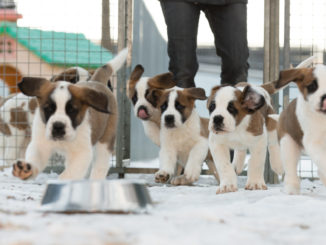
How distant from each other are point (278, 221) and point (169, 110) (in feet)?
7.71

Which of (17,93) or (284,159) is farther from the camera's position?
(17,93)

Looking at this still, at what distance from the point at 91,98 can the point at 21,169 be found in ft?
2.09

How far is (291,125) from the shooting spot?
3633mm

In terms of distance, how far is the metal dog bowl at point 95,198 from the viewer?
2518mm

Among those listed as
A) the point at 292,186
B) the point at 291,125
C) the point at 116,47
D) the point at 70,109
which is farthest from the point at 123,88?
the point at 292,186

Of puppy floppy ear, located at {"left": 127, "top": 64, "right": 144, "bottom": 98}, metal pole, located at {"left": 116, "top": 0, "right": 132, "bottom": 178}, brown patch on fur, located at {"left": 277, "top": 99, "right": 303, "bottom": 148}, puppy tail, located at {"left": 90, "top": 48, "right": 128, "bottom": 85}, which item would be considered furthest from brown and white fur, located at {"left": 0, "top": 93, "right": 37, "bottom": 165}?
brown patch on fur, located at {"left": 277, "top": 99, "right": 303, "bottom": 148}

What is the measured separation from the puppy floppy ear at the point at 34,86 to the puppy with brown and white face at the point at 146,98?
1.38 metres

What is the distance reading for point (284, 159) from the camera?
3602 mm

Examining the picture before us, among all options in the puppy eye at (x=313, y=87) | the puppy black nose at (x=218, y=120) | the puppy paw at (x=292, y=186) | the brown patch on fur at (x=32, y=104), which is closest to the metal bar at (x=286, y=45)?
the puppy black nose at (x=218, y=120)

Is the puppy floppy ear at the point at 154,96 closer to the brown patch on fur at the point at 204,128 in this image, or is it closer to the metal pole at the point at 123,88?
the brown patch on fur at the point at 204,128

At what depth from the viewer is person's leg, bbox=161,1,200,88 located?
194 inches

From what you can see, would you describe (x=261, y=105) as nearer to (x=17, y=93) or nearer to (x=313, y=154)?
(x=313, y=154)

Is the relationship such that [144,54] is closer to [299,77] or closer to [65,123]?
[299,77]

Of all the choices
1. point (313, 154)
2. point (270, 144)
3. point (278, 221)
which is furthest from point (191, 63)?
point (278, 221)
